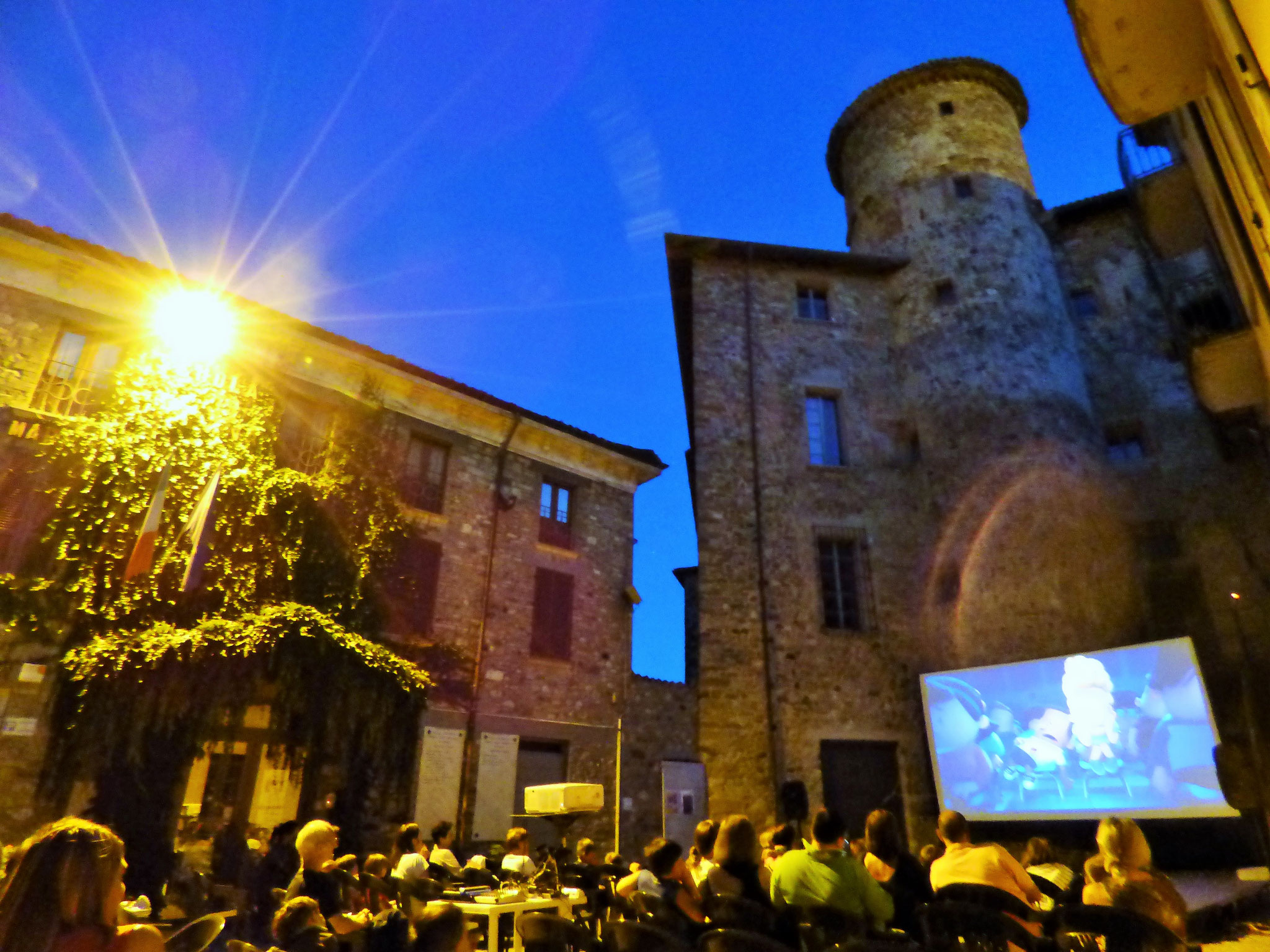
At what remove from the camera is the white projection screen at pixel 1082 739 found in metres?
8.76

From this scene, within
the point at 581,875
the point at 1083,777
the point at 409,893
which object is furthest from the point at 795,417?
the point at 409,893

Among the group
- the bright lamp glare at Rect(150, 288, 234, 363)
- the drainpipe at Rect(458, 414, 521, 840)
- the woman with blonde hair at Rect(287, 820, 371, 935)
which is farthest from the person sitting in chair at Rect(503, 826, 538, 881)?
the bright lamp glare at Rect(150, 288, 234, 363)

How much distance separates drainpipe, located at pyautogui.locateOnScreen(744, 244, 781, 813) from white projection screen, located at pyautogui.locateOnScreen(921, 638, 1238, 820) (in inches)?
92.8

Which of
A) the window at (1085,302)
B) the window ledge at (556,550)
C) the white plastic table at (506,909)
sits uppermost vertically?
the window at (1085,302)

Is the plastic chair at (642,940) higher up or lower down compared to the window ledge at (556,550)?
lower down

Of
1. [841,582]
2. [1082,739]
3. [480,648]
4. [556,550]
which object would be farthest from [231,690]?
[1082,739]

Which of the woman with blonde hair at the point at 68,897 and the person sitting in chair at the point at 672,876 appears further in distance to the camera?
the person sitting in chair at the point at 672,876

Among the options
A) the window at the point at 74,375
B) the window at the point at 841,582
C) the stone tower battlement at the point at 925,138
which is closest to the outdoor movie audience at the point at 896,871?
the window at the point at 841,582

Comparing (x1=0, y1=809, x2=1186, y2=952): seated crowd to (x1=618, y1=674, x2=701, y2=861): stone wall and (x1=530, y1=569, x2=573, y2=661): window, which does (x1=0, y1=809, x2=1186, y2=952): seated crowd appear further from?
(x1=618, y1=674, x2=701, y2=861): stone wall

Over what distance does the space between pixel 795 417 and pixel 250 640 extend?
9.65 metres

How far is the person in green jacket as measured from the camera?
3471 mm

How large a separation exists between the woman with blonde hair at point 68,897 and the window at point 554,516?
12.1 metres

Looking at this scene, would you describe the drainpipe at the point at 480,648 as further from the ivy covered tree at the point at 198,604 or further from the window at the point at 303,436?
the window at the point at 303,436

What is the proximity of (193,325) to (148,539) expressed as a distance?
3.80 meters
